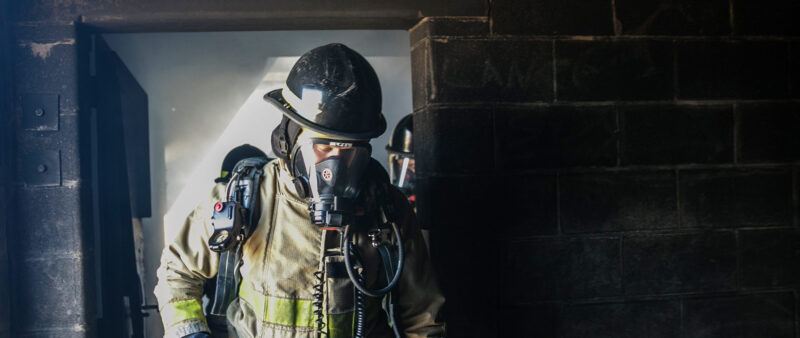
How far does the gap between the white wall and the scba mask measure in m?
3.69

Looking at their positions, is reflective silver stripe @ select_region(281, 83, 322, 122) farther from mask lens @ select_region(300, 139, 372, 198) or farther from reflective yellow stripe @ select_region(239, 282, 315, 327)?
reflective yellow stripe @ select_region(239, 282, 315, 327)

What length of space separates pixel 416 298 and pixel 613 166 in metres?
1.36

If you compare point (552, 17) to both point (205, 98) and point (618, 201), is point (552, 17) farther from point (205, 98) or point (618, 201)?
point (205, 98)

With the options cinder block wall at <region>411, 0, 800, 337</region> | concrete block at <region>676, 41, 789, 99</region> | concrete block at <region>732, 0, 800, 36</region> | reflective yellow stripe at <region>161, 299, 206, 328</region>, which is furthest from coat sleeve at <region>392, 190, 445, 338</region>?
concrete block at <region>732, 0, 800, 36</region>

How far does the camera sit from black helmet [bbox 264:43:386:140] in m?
2.01

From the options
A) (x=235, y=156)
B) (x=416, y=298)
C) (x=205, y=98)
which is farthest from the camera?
(x=205, y=98)

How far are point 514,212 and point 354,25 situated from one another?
124cm

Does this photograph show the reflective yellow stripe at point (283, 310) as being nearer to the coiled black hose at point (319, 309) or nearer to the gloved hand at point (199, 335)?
the coiled black hose at point (319, 309)

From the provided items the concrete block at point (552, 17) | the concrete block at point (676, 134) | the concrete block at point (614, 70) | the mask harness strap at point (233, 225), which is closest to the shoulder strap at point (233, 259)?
the mask harness strap at point (233, 225)

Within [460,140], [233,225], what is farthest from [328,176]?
[460,140]

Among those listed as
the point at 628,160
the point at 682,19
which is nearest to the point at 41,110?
the point at 628,160

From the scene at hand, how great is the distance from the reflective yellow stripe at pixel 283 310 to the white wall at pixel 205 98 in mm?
3787

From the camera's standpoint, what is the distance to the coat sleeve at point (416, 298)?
2.19 meters

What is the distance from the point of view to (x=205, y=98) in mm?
5770
